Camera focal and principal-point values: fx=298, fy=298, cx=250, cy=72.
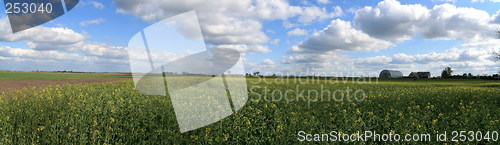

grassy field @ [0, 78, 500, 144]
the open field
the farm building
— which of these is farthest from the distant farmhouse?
grassy field @ [0, 78, 500, 144]

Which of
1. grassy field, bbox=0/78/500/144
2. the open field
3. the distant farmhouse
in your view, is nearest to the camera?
grassy field, bbox=0/78/500/144

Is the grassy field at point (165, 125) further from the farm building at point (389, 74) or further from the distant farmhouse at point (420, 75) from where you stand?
the farm building at point (389, 74)

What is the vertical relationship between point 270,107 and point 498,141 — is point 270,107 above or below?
above

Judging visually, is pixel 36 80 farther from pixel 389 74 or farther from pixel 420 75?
pixel 420 75

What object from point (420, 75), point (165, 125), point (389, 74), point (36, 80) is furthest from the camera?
point (389, 74)

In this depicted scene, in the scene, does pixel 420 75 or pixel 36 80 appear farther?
pixel 420 75

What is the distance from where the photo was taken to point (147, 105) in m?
8.84

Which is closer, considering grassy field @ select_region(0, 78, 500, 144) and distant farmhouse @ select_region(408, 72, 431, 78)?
grassy field @ select_region(0, 78, 500, 144)

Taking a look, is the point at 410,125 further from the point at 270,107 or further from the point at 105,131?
the point at 105,131

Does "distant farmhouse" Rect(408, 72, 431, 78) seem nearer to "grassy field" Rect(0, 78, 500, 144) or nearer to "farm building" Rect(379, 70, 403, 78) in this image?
"farm building" Rect(379, 70, 403, 78)

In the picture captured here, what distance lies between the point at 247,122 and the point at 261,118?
2.00 feet

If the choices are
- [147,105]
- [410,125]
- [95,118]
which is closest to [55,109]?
[95,118]

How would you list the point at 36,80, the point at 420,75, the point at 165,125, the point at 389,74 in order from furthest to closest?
the point at 389,74
the point at 420,75
the point at 36,80
the point at 165,125

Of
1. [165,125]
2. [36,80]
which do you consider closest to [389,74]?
[36,80]
